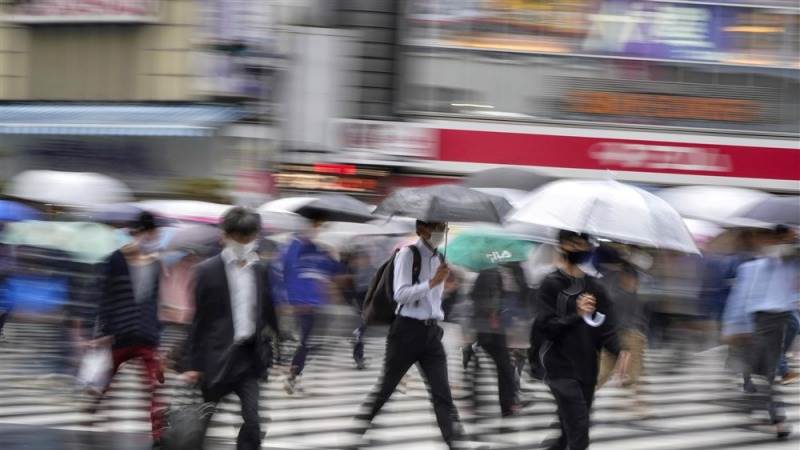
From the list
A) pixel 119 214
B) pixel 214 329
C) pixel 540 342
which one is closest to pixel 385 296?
pixel 540 342

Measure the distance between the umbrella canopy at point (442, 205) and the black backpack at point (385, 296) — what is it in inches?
9.9

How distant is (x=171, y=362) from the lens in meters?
7.61

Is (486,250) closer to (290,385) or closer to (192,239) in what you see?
(290,385)

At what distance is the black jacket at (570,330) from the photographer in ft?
24.5

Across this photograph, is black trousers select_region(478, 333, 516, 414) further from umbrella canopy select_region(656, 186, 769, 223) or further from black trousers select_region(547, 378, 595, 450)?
umbrella canopy select_region(656, 186, 769, 223)

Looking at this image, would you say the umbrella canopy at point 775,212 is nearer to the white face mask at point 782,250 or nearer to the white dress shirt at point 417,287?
the white face mask at point 782,250

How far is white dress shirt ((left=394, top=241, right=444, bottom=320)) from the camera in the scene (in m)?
8.24

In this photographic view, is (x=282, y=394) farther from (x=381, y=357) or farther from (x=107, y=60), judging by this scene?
(x=107, y=60)

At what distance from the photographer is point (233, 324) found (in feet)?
23.2

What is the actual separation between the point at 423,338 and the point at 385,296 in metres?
0.33

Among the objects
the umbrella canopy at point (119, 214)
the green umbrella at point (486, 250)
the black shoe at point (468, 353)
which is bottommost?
the black shoe at point (468, 353)

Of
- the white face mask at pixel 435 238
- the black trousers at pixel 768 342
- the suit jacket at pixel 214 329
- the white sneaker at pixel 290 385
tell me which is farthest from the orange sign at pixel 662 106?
the suit jacket at pixel 214 329

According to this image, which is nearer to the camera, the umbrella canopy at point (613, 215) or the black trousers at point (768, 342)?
the umbrella canopy at point (613, 215)

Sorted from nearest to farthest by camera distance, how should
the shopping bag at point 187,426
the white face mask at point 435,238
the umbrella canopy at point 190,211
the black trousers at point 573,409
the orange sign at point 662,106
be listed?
→ the shopping bag at point 187,426 < the black trousers at point 573,409 < the white face mask at point 435,238 < the umbrella canopy at point 190,211 < the orange sign at point 662,106
